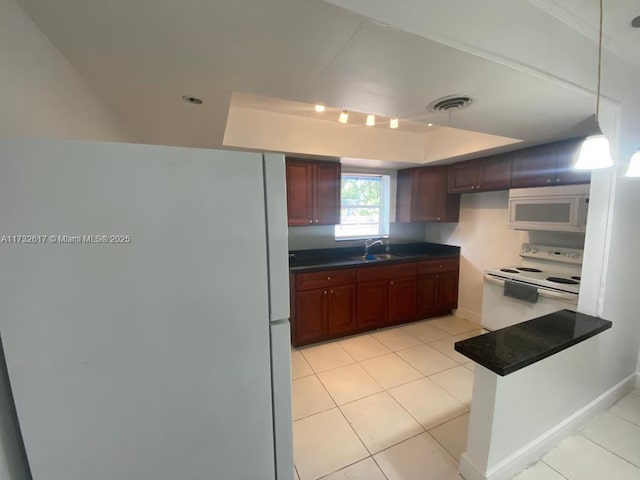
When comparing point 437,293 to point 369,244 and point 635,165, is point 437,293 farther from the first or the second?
point 635,165

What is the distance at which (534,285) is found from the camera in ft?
8.34

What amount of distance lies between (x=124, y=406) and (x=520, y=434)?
199 cm

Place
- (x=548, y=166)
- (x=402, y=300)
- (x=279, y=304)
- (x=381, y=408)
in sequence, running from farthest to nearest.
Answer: (x=402, y=300) < (x=548, y=166) < (x=381, y=408) < (x=279, y=304)

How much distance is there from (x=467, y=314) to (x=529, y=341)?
232 centimetres

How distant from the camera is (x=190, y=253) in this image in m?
0.70

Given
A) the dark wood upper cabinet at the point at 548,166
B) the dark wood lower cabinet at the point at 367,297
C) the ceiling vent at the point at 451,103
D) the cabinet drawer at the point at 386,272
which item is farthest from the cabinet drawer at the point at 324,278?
the dark wood upper cabinet at the point at 548,166

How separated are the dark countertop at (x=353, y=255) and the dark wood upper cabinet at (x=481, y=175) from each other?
0.94 metres

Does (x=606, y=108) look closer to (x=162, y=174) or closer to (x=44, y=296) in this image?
(x=162, y=174)

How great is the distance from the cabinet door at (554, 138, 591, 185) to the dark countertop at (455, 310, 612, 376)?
1.19m

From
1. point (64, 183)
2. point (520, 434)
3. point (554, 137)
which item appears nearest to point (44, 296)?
point (64, 183)

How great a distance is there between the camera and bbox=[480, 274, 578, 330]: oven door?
2.35m

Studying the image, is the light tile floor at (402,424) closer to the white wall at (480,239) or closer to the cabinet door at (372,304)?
the cabinet door at (372,304)

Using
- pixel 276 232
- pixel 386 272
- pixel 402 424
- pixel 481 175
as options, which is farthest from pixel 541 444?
pixel 481 175

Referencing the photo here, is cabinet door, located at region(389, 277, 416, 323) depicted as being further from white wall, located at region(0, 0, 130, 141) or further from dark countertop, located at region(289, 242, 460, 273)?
A: white wall, located at region(0, 0, 130, 141)
